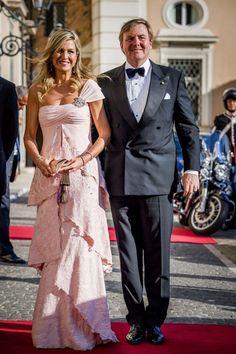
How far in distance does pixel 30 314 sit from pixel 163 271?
1213mm

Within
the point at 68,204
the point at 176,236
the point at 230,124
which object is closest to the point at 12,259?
the point at 176,236

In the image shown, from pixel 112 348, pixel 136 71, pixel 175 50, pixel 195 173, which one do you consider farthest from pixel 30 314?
pixel 175 50

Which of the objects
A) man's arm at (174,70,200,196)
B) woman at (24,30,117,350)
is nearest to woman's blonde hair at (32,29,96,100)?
woman at (24,30,117,350)

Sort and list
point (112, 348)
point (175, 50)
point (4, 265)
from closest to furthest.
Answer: point (112, 348), point (4, 265), point (175, 50)

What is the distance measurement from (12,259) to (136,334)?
2.87 metres

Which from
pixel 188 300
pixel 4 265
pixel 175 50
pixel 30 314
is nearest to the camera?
pixel 30 314

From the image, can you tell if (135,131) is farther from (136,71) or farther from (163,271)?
(163,271)

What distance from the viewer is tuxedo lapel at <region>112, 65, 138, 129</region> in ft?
12.4

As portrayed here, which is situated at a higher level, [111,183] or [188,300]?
[111,183]

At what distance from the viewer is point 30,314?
454 centimetres

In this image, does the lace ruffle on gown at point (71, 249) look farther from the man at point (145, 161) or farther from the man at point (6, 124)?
the man at point (6, 124)

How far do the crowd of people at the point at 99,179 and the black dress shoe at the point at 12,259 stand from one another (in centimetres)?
259

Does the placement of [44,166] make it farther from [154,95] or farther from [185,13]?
[185,13]

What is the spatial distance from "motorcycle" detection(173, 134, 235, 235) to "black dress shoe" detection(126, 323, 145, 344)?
4.53 m
